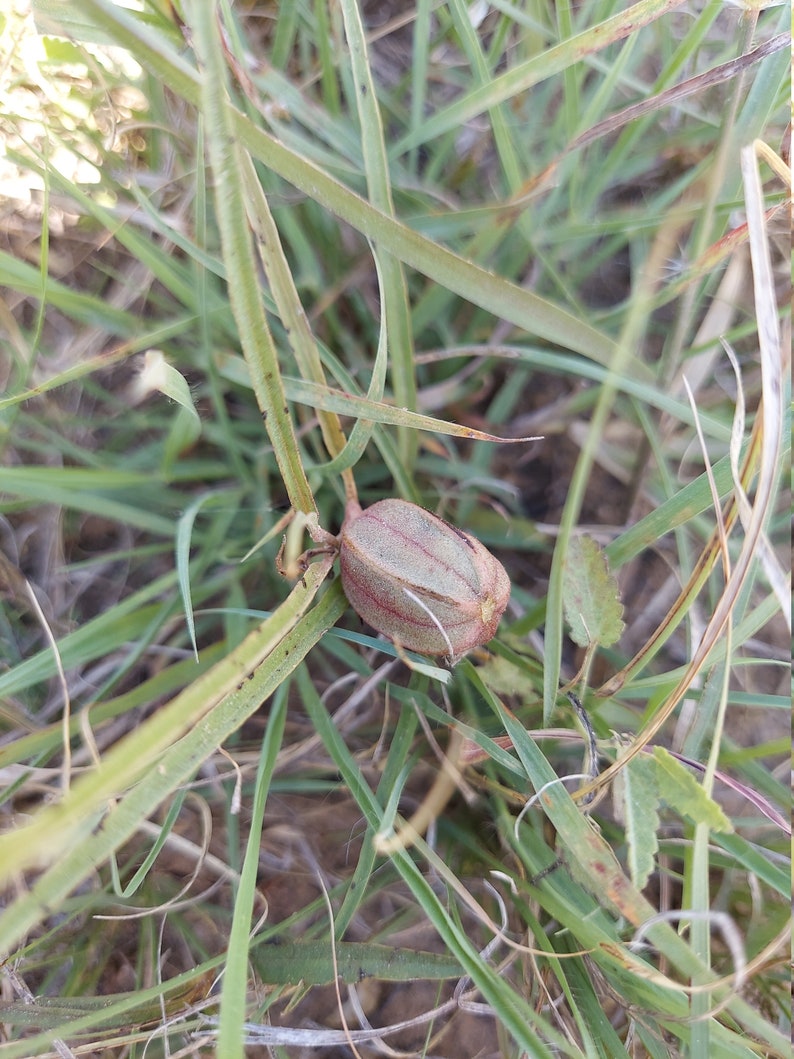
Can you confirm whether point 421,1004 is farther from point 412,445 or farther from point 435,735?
point 412,445

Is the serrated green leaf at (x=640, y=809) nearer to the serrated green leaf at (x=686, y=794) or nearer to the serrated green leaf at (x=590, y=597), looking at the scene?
the serrated green leaf at (x=686, y=794)

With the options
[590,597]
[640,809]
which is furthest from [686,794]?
[590,597]

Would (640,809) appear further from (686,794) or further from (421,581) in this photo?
(421,581)

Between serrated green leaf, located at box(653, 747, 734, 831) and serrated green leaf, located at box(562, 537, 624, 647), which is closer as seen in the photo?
serrated green leaf, located at box(653, 747, 734, 831)

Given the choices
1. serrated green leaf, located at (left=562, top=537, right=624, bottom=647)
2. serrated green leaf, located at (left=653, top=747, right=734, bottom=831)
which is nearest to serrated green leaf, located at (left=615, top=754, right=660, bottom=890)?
serrated green leaf, located at (left=653, top=747, right=734, bottom=831)

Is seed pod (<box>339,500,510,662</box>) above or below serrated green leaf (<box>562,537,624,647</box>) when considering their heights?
above

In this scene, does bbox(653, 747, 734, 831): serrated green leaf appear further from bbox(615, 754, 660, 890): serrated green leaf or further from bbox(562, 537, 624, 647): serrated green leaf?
bbox(562, 537, 624, 647): serrated green leaf
